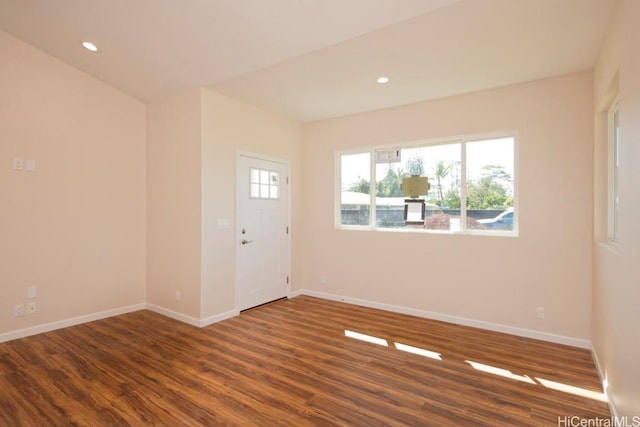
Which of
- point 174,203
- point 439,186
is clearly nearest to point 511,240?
point 439,186

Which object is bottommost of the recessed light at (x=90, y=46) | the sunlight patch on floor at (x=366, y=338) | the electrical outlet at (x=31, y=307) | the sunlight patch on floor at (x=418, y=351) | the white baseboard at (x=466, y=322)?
the sunlight patch on floor at (x=366, y=338)

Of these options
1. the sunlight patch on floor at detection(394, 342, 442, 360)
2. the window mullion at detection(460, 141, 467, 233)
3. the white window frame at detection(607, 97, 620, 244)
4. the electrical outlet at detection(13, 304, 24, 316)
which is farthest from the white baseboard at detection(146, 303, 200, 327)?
the white window frame at detection(607, 97, 620, 244)

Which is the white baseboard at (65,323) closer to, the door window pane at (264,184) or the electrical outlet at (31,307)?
the electrical outlet at (31,307)

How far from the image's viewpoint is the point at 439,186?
4.19 meters

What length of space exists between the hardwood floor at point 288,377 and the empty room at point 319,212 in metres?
0.02

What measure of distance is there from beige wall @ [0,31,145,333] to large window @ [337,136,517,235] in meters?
3.11

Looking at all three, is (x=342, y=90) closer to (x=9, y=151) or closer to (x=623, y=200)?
(x=623, y=200)

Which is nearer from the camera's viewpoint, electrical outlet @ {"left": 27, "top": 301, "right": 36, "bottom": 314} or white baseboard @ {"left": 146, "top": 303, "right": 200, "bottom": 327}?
electrical outlet @ {"left": 27, "top": 301, "right": 36, "bottom": 314}

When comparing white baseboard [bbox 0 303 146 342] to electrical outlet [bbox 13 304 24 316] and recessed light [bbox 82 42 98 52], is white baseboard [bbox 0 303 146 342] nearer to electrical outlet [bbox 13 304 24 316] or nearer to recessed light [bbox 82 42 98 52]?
electrical outlet [bbox 13 304 24 316]

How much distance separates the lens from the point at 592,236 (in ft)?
10.4

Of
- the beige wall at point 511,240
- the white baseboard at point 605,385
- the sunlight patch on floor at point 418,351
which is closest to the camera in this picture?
the white baseboard at point 605,385

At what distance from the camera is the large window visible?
148 inches

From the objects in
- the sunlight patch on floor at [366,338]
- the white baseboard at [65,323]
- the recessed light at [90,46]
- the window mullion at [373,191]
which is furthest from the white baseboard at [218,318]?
the recessed light at [90,46]

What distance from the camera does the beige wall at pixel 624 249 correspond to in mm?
1729
